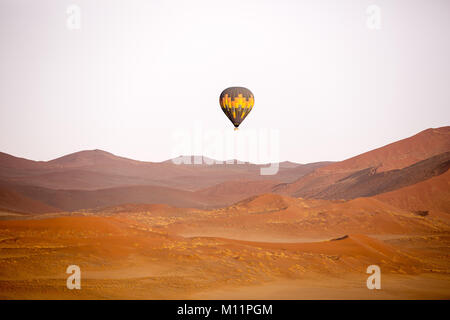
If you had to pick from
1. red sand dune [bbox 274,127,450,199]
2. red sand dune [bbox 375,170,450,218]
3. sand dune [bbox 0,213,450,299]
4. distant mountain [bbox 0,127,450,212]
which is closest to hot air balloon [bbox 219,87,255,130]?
sand dune [bbox 0,213,450,299]

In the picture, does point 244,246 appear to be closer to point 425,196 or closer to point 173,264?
point 173,264

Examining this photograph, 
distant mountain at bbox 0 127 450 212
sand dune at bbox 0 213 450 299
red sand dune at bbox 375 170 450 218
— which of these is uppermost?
distant mountain at bbox 0 127 450 212

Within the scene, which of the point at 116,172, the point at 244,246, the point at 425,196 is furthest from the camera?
the point at 116,172

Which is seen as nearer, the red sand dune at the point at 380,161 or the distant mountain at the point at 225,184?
the distant mountain at the point at 225,184

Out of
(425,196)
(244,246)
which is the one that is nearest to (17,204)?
(244,246)

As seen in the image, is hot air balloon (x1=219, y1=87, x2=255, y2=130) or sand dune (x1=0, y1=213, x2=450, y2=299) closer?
sand dune (x1=0, y1=213, x2=450, y2=299)

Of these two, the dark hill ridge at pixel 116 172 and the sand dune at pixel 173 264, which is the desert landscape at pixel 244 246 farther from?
the dark hill ridge at pixel 116 172

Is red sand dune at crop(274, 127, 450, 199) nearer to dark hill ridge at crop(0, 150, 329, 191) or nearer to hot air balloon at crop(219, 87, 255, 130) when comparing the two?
dark hill ridge at crop(0, 150, 329, 191)

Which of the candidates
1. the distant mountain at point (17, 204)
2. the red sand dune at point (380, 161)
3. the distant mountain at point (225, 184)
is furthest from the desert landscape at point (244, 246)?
the red sand dune at point (380, 161)
